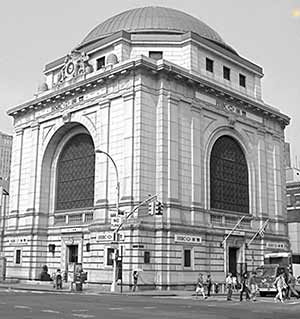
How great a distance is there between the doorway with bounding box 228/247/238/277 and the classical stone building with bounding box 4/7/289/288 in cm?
17

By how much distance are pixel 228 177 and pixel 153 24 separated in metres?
18.9

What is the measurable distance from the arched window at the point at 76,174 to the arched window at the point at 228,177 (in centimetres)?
1210

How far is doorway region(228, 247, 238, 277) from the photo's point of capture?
49.7 meters

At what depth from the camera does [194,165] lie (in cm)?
4694

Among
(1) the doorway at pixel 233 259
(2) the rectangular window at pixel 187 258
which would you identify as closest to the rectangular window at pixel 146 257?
(2) the rectangular window at pixel 187 258

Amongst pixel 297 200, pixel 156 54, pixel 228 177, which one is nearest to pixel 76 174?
pixel 156 54

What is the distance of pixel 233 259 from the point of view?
50.3 metres

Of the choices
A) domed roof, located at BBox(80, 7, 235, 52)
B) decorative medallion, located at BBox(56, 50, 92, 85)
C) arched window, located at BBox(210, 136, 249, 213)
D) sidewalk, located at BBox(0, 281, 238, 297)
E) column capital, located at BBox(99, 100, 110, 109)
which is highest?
domed roof, located at BBox(80, 7, 235, 52)

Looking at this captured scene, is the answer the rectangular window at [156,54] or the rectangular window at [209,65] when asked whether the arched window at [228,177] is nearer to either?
the rectangular window at [209,65]

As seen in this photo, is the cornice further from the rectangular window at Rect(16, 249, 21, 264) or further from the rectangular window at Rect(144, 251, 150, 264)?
the rectangular window at Rect(144, 251, 150, 264)

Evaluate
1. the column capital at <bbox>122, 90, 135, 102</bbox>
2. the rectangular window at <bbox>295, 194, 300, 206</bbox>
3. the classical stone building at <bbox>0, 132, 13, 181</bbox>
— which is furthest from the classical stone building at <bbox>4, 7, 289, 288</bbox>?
the classical stone building at <bbox>0, 132, 13, 181</bbox>

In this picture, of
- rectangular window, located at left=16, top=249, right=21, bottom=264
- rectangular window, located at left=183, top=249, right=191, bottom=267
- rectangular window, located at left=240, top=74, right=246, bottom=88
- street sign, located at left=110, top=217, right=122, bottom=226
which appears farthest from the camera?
rectangular window, located at left=240, top=74, right=246, bottom=88

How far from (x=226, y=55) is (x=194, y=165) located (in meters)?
15.7

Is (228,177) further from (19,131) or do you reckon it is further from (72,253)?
(19,131)
